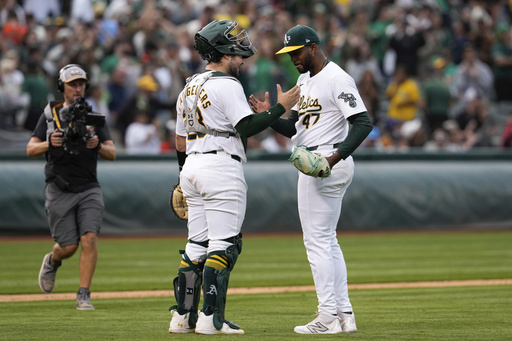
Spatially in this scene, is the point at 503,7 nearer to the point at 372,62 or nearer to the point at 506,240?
the point at 372,62

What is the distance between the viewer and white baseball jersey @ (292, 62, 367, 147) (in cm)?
705

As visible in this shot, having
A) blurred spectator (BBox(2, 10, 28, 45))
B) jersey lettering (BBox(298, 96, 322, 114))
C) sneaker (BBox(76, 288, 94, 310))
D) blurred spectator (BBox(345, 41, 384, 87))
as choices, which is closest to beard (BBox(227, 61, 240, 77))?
jersey lettering (BBox(298, 96, 322, 114))

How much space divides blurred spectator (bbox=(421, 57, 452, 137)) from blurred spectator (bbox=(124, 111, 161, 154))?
21.4 ft

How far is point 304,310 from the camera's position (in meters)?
8.74

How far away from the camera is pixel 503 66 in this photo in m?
23.5

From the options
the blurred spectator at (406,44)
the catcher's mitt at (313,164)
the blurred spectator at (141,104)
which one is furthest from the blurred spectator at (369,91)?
the catcher's mitt at (313,164)

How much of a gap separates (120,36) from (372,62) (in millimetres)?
6069

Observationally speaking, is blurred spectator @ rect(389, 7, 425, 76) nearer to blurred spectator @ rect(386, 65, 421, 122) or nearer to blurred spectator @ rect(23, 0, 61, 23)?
blurred spectator @ rect(386, 65, 421, 122)

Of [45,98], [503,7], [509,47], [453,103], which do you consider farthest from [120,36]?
[503,7]

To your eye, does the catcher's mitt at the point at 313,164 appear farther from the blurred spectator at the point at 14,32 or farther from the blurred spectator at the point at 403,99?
the blurred spectator at the point at 403,99

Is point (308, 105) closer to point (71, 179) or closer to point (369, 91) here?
point (71, 179)

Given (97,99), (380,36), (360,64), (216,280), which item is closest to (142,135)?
(97,99)

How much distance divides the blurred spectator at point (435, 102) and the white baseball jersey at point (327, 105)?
14.7 m

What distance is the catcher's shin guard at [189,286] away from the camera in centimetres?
695
